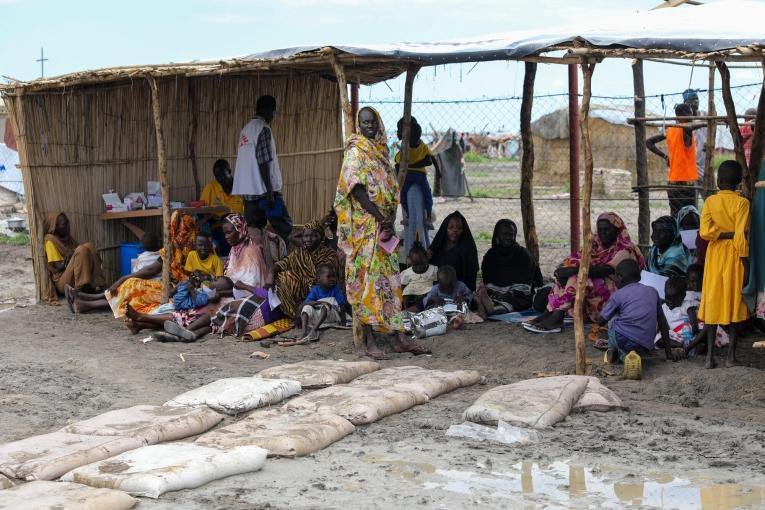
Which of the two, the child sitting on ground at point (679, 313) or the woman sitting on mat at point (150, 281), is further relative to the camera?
the woman sitting on mat at point (150, 281)

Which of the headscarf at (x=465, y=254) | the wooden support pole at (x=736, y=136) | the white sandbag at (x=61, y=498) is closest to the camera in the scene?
the white sandbag at (x=61, y=498)

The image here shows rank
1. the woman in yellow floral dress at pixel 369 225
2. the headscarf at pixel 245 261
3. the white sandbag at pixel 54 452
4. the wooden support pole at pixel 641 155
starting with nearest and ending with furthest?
the white sandbag at pixel 54 452 → the woman in yellow floral dress at pixel 369 225 → the headscarf at pixel 245 261 → the wooden support pole at pixel 641 155

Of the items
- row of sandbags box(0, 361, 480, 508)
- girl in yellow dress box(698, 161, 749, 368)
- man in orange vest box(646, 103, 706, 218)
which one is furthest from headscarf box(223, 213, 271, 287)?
man in orange vest box(646, 103, 706, 218)

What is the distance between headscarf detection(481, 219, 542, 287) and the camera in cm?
962

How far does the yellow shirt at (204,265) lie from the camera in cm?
970

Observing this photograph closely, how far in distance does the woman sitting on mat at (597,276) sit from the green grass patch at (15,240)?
31.4 feet

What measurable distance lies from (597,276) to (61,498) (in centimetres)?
502

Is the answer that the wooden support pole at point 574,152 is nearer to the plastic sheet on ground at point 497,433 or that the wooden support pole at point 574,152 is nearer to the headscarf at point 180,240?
the headscarf at point 180,240

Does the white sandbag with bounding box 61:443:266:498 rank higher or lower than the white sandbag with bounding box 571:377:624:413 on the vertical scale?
higher

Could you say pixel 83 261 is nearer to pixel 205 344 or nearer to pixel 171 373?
pixel 205 344

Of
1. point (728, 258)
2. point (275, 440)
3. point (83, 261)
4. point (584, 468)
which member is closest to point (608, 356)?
point (728, 258)

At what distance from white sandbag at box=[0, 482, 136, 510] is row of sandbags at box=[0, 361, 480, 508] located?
0.4 inches

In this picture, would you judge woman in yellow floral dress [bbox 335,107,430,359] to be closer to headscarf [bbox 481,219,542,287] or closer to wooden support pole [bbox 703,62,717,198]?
headscarf [bbox 481,219,542,287]

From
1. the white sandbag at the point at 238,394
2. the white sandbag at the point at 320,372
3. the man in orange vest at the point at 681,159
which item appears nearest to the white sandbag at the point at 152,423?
the white sandbag at the point at 238,394
